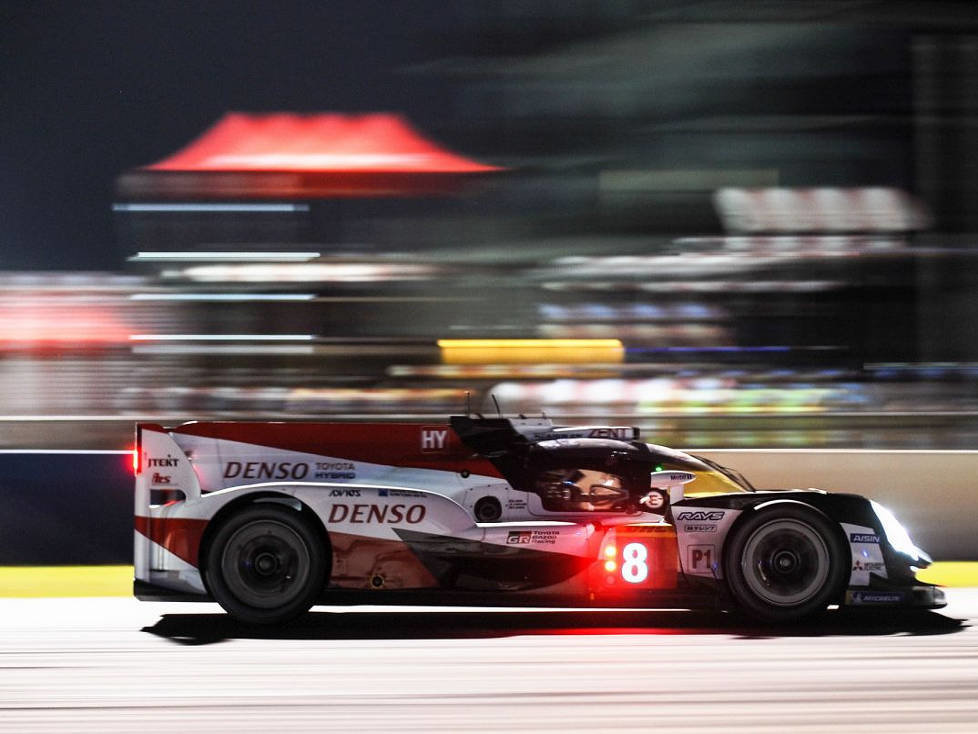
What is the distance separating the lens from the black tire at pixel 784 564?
6918mm

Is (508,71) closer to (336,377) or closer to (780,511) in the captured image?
(336,377)

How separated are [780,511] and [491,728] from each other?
275cm

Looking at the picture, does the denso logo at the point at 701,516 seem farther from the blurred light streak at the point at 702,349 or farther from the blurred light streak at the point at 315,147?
the blurred light streak at the point at 315,147

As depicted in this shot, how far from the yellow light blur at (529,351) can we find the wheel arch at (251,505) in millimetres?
5701

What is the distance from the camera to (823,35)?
14234 millimetres

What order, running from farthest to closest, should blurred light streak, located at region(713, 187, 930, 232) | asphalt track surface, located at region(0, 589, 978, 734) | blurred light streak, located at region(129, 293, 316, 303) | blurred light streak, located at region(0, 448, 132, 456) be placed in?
blurred light streak, located at region(713, 187, 930, 232)
blurred light streak, located at region(129, 293, 316, 303)
blurred light streak, located at region(0, 448, 132, 456)
asphalt track surface, located at region(0, 589, 978, 734)

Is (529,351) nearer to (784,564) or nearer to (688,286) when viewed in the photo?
(688,286)

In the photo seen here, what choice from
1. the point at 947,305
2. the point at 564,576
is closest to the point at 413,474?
the point at 564,576

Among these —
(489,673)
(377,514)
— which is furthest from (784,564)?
(377,514)

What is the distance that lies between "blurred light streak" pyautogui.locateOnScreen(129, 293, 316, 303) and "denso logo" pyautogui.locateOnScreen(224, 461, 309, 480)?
600 centimetres

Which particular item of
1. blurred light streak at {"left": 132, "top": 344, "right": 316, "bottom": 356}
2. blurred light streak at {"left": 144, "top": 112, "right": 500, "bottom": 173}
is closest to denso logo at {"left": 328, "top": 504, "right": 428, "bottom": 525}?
blurred light streak at {"left": 132, "top": 344, "right": 316, "bottom": 356}

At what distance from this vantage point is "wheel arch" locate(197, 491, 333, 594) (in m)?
7.06

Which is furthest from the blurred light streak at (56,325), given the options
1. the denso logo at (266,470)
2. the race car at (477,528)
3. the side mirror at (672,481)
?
the side mirror at (672,481)

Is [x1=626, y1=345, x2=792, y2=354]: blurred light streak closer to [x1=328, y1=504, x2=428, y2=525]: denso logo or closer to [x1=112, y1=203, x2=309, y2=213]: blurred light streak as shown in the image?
[x1=112, y1=203, x2=309, y2=213]: blurred light streak
